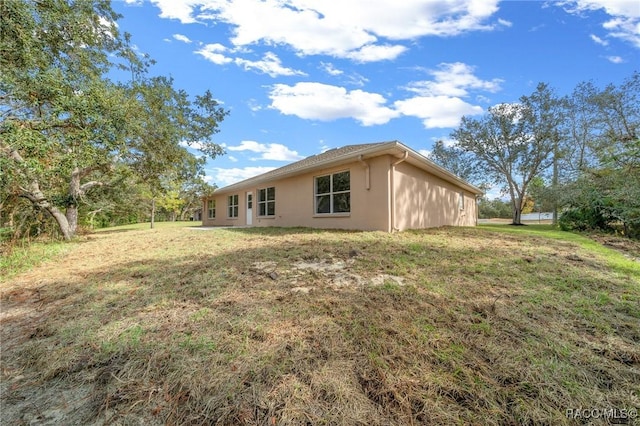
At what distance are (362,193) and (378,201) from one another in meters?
0.67

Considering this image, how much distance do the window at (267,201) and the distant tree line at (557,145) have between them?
13.0 meters

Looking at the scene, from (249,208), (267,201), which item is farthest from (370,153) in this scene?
(249,208)

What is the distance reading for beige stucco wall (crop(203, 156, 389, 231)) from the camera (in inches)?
330

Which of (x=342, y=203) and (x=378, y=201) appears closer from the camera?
(x=378, y=201)

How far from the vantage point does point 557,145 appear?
62.8 feet

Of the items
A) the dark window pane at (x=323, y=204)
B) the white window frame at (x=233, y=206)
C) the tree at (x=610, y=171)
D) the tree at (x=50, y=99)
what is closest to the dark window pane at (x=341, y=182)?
the dark window pane at (x=323, y=204)

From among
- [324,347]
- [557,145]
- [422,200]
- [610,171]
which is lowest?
[324,347]

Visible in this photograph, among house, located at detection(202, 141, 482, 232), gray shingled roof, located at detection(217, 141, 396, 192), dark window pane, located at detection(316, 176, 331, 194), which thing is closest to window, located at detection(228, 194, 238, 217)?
gray shingled roof, located at detection(217, 141, 396, 192)

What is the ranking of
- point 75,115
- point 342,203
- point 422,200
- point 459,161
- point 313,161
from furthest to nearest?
1. point 459,161
2. point 313,161
3. point 422,200
4. point 342,203
5. point 75,115

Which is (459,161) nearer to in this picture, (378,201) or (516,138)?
(516,138)

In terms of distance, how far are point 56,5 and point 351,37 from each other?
762 centimetres

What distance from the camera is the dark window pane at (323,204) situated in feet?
33.2

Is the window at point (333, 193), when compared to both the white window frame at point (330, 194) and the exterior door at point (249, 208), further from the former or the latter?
the exterior door at point (249, 208)

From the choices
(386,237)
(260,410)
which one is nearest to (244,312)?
(260,410)
